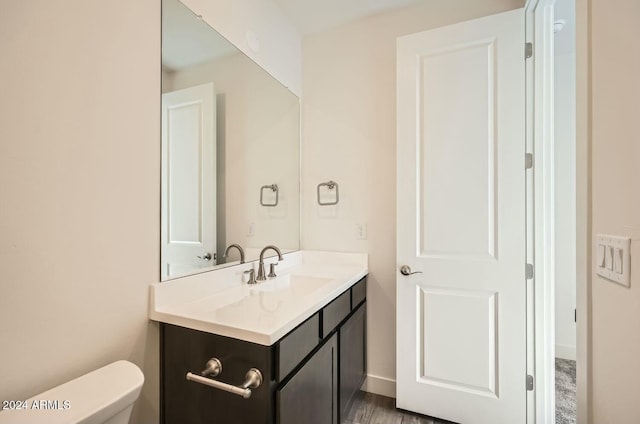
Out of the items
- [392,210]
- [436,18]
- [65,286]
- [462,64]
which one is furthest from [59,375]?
[436,18]

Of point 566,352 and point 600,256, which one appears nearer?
point 600,256

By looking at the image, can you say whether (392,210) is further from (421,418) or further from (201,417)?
(201,417)

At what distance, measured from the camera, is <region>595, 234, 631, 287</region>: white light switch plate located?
64 centimetres

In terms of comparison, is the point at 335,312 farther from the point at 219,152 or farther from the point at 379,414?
the point at 219,152

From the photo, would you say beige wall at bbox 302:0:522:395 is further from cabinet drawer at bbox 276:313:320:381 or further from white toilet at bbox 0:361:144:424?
white toilet at bbox 0:361:144:424

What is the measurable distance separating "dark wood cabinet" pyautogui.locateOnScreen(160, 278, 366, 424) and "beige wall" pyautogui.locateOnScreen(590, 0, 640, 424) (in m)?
0.90

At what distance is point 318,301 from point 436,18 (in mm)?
1982

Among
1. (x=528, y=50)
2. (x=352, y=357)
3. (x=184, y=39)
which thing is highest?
(x=528, y=50)

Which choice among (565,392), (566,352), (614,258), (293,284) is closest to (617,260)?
(614,258)

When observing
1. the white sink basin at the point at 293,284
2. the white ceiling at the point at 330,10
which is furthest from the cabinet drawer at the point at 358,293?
the white ceiling at the point at 330,10

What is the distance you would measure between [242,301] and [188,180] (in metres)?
0.62

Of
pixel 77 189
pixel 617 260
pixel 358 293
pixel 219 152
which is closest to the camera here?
pixel 617 260

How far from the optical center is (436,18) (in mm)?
1875

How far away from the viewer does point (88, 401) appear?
722 millimetres
